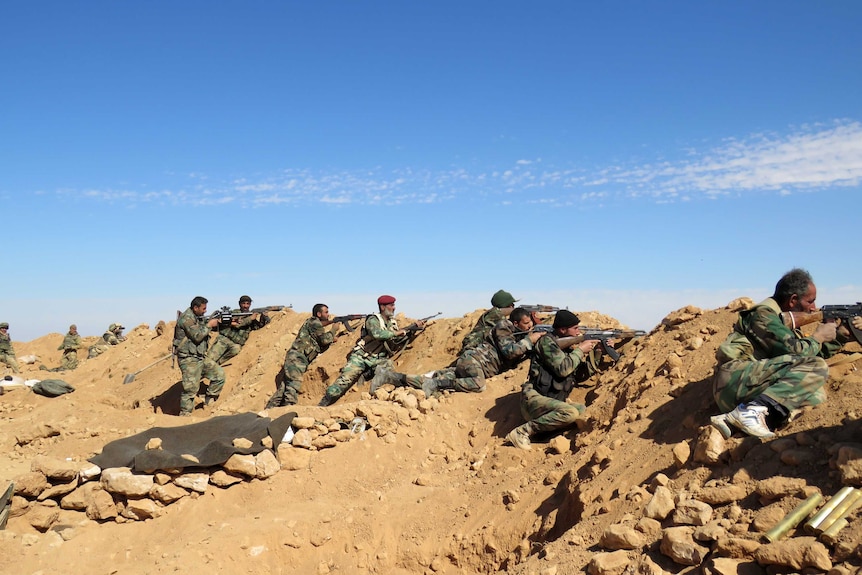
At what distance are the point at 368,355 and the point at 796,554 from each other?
7.69 metres

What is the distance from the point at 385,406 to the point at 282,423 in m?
1.26

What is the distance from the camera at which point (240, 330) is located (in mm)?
14344

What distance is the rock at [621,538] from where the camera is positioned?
3650mm

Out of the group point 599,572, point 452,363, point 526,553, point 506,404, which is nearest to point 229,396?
point 452,363

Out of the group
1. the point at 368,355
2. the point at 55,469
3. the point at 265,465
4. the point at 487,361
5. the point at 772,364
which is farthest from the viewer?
the point at 368,355

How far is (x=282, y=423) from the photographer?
704 centimetres

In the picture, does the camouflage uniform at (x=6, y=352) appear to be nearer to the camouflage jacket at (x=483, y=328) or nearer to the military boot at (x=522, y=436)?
the camouflage jacket at (x=483, y=328)

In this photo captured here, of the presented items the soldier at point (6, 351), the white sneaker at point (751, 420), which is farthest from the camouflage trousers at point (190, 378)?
the white sneaker at point (751, 420)

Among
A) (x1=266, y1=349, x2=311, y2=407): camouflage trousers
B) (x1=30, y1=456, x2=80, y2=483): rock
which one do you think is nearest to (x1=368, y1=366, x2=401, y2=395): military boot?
(x1=266, y1=349, x2=311, y2=407): camouflage trousers

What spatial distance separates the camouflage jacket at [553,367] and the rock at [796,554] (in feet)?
11.5

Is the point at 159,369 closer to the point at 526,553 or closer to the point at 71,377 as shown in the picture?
the point at 71,377

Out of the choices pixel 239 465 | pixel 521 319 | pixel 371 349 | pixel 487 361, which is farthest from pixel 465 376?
pixel 239 465

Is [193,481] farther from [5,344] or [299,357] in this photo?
[5,344]

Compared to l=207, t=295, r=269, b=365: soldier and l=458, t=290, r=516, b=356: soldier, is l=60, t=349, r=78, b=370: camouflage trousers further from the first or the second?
l=458, t=290, r=516, b=356: soldier
